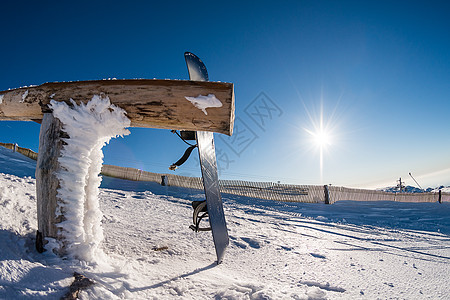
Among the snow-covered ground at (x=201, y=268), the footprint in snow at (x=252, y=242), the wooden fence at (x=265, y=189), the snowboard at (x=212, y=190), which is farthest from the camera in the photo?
the wooden fence at (x=265, y=189)

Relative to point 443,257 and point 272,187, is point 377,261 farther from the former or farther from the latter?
point 272,187

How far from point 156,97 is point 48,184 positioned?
2.81 feet

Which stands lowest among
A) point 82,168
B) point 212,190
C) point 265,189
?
point 265,189

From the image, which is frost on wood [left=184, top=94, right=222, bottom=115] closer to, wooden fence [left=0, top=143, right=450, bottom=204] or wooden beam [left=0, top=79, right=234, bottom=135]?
wooden beam [left=0, top=79, right=234, bottom=135]

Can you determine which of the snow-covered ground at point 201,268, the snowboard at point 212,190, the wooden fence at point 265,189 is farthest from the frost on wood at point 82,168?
the wooden fence at point 265,189

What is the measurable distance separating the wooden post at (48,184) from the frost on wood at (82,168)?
3 centimetres

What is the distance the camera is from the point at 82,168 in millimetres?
1367

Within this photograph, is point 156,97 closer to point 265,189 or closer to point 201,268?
point 201,268

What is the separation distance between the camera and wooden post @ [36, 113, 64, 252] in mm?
1272

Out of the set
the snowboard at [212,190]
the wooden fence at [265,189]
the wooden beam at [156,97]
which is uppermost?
the wooden beam at [156,97]

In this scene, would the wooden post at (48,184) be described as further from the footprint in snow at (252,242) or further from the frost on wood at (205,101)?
the footprint in snow at (252,242)

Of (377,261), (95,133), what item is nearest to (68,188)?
(95,133)

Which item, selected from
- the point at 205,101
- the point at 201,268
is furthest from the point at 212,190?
the point at 205,101

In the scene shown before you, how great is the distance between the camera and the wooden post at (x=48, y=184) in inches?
50.1
